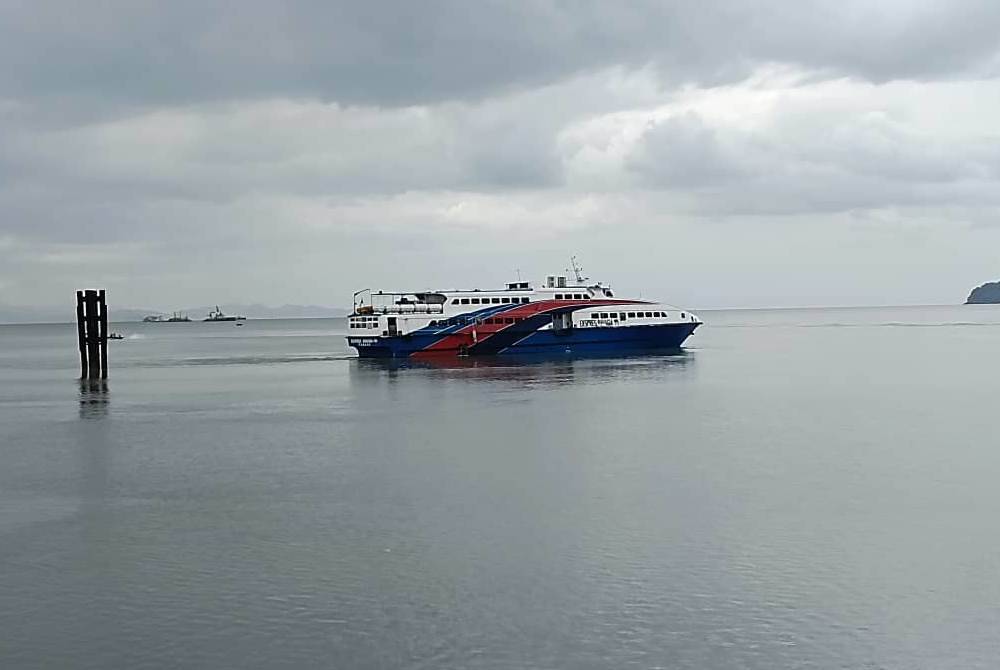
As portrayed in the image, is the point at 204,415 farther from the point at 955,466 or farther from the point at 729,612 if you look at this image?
the point at 729,612

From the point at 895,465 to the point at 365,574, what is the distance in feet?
45.1

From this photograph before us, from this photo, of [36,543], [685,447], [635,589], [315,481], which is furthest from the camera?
[685,447]

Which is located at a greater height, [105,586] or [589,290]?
[589,290]

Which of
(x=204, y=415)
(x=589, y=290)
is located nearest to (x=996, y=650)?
(x=204, y=415)

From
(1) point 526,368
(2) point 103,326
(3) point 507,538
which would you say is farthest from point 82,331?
(3) point 507,538

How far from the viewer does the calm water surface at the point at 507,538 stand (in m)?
12.0

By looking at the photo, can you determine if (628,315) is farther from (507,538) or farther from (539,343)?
(507,538)

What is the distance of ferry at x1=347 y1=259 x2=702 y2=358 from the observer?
225ft

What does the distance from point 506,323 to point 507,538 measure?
52037 mm

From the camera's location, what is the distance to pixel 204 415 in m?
37.0

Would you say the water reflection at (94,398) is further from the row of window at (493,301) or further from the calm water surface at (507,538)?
the row of window at (493,301)

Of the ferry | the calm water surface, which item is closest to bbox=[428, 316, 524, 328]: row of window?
the ferry

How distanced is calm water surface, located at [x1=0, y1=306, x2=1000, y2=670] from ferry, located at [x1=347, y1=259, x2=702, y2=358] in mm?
31548

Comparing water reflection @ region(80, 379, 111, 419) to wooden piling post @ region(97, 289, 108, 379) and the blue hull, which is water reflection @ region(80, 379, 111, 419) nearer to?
wooden piling post @ region(97, 289, 108, 379)
